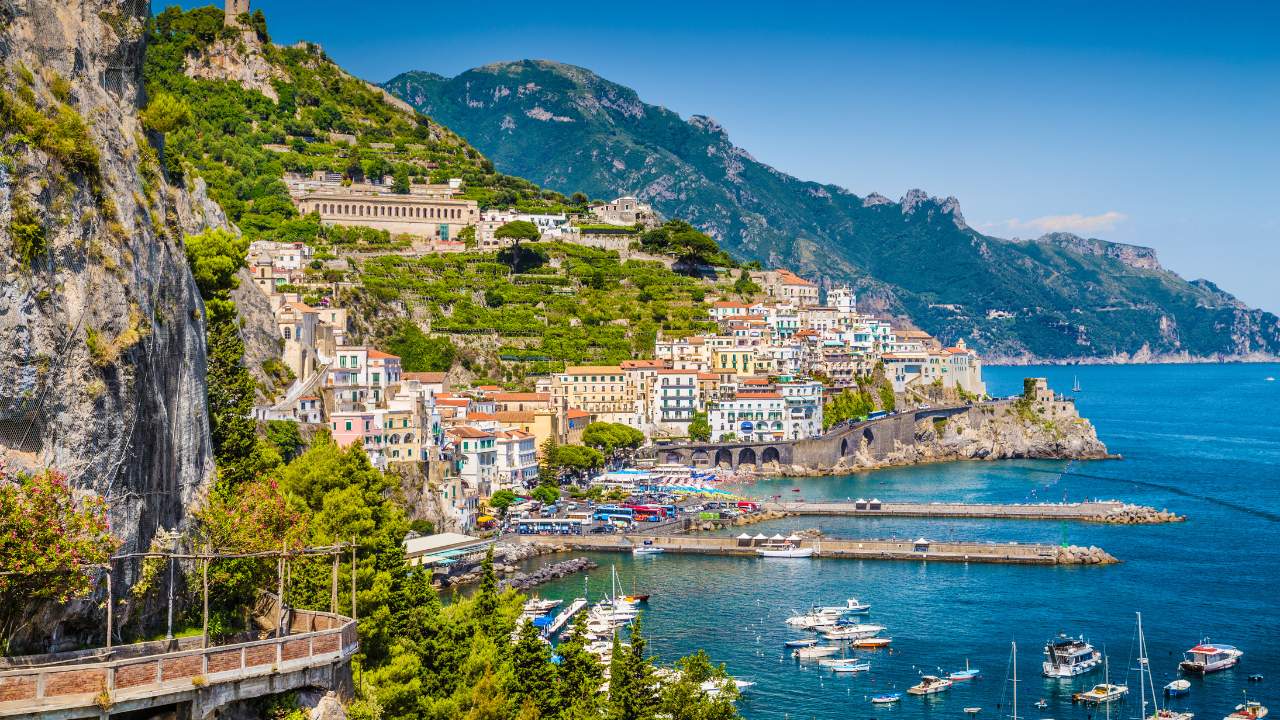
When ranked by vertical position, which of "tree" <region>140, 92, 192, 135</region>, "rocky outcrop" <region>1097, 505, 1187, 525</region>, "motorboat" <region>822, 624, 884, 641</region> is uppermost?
"tree" <region>140, 92, 192, 135</region>

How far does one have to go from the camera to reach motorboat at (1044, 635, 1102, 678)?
34.5 meters

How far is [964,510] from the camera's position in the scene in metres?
62.7

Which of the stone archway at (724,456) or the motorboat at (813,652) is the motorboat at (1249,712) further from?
the stone archway at (724,456)

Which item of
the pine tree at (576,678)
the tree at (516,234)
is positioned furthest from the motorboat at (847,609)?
the tree at (516,234)

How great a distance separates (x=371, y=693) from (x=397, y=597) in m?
A: 4.74

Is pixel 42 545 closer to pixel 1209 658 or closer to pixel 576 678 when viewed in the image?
pixel 576 678

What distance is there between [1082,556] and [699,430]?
35.2m

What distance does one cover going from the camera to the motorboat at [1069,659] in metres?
34.5

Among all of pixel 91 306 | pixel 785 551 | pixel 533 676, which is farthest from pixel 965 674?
pixel 91 306

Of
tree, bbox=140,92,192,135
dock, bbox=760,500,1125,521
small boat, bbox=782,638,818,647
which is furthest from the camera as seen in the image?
dock, bbox=760,500,1125,521

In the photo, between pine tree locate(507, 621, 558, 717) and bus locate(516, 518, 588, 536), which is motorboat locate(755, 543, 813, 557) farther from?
pine tree locate(507, 621, 558, 717)

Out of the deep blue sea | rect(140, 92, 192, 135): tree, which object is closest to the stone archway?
the deep blue sea

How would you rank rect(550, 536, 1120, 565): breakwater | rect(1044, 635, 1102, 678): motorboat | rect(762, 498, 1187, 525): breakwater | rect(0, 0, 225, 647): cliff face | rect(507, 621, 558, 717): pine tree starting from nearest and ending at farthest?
1. rect(0, 0, 225, 647): cliff face
2. rect(507, 621, 558, 717): pine tree
3. rect(1044, 635, 1102, 678): motorboat
4. rect(550, 536, 1120, 565): breakwater
5. rect(762, 498, 1187, 525): breakwater

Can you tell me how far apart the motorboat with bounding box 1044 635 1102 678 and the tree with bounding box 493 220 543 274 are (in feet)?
218
